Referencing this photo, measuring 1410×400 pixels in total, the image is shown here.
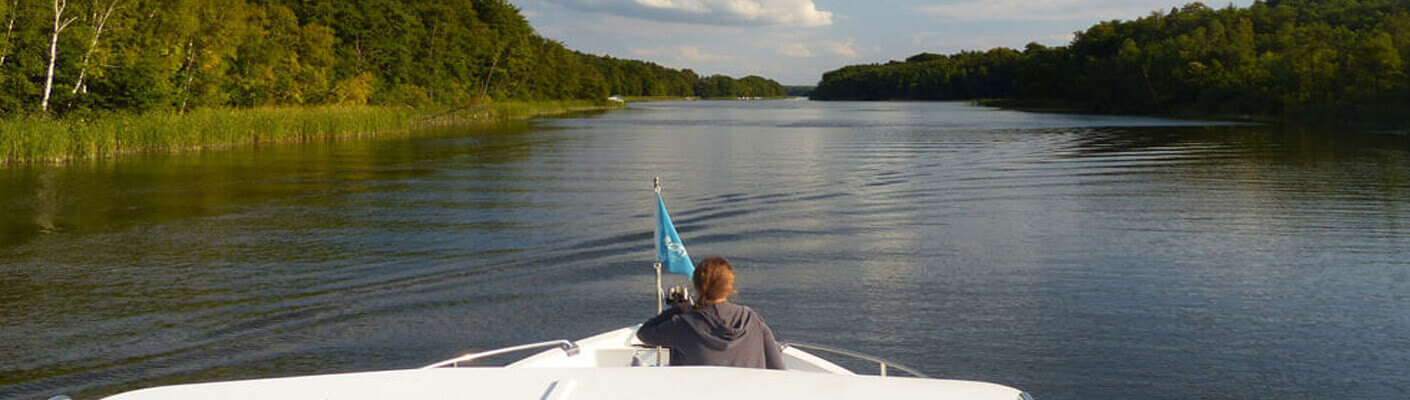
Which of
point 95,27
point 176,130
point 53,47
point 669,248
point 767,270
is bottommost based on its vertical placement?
point 767,270

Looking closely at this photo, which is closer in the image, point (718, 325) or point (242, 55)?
point (718, 325)

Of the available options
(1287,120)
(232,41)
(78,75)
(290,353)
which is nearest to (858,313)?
(290,353)

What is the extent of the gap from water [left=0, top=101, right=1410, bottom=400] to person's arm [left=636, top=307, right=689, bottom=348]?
340cm

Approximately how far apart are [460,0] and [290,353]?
4011 inches

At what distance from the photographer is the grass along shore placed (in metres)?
30.2

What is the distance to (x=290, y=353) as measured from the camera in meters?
9.71

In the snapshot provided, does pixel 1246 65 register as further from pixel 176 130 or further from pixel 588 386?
pixel 588 386

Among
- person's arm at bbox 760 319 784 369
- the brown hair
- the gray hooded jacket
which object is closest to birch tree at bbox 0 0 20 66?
the gray hooded jacket

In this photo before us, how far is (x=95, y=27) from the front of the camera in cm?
3888

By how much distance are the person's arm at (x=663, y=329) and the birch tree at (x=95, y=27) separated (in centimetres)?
3634

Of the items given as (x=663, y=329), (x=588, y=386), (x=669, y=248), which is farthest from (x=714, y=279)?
(x=669, y=248)

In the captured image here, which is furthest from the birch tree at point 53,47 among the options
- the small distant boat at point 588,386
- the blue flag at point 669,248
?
the small distant boat at point 588,386

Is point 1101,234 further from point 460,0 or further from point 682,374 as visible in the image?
point 460,0

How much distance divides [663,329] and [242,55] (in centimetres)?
5209
